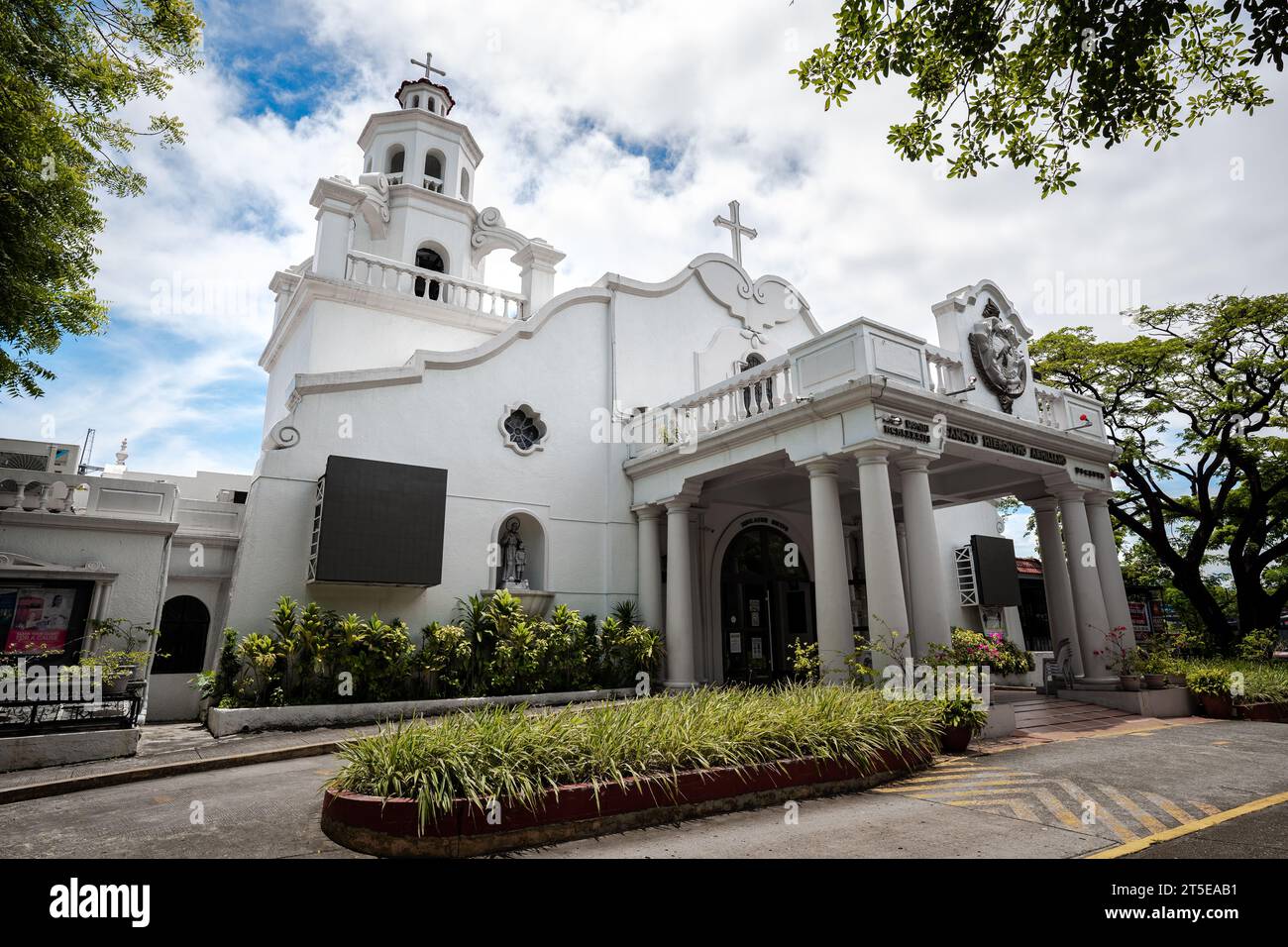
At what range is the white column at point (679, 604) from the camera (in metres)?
13.5

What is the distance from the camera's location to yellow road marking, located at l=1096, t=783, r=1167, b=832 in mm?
5582

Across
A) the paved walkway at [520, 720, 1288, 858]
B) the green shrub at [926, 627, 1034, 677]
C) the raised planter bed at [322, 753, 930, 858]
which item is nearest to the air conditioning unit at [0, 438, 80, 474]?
the raised planter bed at [322, 753, 930, 858]

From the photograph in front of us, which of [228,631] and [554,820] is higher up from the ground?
[228,631]

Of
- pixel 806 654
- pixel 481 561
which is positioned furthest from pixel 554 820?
Answer: pixel 481 561

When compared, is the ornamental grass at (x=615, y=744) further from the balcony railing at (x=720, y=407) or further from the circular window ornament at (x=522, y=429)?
the circular window ornament at (x=522, y=429)

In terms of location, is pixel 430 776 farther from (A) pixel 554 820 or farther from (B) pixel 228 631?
(B) pixel 228 631

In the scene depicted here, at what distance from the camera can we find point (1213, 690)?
41.6ft

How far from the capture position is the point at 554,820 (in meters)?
5.23

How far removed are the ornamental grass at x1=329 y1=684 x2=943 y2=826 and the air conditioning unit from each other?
851 cm

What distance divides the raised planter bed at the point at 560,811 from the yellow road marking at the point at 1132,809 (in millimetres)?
2631

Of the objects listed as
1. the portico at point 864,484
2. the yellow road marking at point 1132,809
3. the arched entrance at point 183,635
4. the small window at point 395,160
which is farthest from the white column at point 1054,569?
the small window at point 395,160

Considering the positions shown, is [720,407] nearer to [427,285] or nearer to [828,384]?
[828,384]

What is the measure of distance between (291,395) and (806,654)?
980 centimetres

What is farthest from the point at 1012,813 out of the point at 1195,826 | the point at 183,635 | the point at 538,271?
the point at 538,271
